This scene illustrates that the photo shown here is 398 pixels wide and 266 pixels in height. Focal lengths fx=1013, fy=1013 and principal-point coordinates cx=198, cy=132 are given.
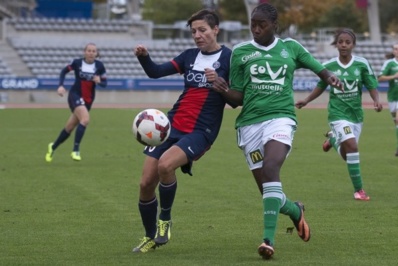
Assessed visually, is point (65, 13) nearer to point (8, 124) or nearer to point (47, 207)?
point (8, 124)

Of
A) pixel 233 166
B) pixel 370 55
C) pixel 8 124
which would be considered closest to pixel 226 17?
pixel 370 55

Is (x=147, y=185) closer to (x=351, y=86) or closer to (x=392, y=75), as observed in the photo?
(x=351, y=86)

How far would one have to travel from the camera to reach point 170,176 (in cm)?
852

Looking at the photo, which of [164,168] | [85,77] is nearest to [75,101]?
[85,77]

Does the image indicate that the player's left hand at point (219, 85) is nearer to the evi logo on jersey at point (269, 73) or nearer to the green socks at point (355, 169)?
the evi logo on jersey at point (269, 73)

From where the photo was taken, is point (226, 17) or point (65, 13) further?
point (226, 17)

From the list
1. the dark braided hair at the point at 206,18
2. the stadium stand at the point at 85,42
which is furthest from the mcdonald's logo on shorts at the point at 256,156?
the stadium stand at the point at 85,42

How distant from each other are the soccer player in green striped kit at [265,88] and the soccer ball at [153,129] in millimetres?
541

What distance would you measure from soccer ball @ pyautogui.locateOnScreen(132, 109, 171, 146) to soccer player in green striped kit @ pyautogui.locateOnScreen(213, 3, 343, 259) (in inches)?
21.3

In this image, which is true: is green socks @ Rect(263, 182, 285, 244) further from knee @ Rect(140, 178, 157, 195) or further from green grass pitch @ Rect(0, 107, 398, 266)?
knee @ Rect(140, 178, 157, 195)

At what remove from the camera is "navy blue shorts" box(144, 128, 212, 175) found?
28.0 ft

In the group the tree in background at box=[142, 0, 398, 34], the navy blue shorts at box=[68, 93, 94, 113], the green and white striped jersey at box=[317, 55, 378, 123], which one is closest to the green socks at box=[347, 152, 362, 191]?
the green and white striped jersey at box=[317, 55, 378, 123]

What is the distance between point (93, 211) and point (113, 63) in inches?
1483

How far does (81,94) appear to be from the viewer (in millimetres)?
18328
